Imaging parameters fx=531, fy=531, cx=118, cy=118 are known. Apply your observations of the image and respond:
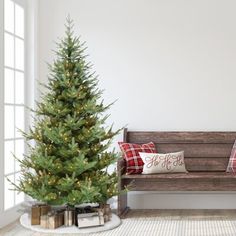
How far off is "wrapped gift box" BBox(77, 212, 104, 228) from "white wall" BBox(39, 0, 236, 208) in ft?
3.84

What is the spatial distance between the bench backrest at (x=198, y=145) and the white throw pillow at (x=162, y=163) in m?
0.23

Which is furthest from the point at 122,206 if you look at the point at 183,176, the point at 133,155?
the point at 183,176

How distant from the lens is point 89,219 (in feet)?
14.6

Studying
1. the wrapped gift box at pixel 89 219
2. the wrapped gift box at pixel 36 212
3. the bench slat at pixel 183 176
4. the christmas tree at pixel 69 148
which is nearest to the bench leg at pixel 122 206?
the bench slat at pixel 183 176

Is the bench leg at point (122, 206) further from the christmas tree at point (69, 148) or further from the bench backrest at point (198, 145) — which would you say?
the bench backrest at point (198, 145)

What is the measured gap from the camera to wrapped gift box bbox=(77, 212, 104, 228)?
4.44 m

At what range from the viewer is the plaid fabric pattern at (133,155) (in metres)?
5.27

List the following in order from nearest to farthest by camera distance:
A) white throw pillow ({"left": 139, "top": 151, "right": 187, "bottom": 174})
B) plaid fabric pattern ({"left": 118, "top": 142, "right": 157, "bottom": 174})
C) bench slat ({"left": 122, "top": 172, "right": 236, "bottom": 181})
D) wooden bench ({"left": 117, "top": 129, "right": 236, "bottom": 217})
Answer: bench slat ({"left": 122, "top": 172, "right": 236, "bottom": 181})
white throw pillow ({"left": 139, "top": 151, "right": 187, "bottom": 174})
plaid fabric pattern ({"left": 118, "top": 142, "right": 157, "bottom": 174})
wooden bench ({"left": 117, "top": 129, "right": 236, "bottom": 217})

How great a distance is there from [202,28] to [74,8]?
4.55ft

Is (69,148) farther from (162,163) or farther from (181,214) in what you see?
Answer: (181,214)

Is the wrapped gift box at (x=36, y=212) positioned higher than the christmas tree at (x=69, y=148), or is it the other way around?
the christmas tree at (x=69, y=148)

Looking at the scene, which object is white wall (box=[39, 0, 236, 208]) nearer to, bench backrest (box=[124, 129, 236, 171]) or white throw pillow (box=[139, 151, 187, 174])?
bench backrest (box=[124, 129, 236, 171])

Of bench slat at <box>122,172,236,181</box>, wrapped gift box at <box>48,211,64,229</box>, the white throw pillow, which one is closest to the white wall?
the white throw pillow

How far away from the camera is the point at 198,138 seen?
5496 millimetres
